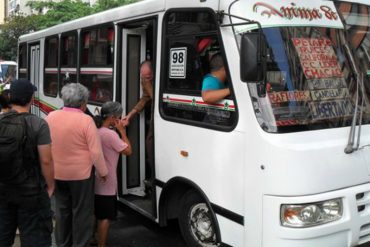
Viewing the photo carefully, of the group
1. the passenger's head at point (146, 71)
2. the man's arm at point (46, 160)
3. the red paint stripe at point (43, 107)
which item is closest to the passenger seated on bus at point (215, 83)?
the passenger's head at point (146, 71)

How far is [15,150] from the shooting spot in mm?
3203

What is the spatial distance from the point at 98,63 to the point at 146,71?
134cm

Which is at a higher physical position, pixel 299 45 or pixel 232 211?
pixel 299 45

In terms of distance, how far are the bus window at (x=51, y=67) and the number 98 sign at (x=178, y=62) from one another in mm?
4188

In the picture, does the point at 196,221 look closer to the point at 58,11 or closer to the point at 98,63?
the point at 98,63

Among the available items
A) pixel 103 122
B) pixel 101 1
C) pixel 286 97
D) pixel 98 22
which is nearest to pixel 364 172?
pixel 286 97

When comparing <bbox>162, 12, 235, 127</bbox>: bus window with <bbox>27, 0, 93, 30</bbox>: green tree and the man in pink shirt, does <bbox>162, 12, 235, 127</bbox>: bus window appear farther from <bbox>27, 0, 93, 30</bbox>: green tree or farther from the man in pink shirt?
<bbox>27, 0, 93, 30</bbox>: green tree

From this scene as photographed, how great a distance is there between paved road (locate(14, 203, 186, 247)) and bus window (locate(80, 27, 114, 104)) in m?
1.58

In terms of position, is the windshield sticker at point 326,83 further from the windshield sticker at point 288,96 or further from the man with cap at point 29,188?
the man with cap at point 29,188

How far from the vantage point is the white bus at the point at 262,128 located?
10.8ft

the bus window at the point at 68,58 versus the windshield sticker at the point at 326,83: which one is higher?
the bus window at the point at 68,58

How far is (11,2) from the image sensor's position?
5531 centimetres

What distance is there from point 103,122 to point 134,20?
1.24 metres

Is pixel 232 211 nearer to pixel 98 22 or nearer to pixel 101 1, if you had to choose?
pixel 98 22
